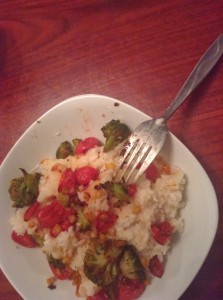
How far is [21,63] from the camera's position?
8.05 feet

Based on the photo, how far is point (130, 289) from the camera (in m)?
1.91

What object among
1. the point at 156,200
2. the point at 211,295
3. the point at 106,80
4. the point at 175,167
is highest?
the point at 106,80

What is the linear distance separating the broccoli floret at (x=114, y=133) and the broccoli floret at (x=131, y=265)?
50cm

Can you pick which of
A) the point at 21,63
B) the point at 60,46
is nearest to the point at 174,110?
the point at 60,46

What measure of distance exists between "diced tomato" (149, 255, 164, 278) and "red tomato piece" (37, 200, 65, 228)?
48 cm

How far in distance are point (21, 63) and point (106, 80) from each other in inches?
22.1

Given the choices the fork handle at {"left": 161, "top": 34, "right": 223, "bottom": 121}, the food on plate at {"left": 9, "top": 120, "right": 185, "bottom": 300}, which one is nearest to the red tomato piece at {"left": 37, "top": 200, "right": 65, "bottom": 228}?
the food on plate at {"left": 9, "top": 120, "right": 185, "bottom": 300}

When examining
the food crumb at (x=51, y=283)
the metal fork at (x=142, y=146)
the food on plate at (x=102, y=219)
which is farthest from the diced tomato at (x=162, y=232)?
the food crumb at (x=51, y=283)

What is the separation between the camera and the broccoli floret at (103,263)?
1836 millimetres

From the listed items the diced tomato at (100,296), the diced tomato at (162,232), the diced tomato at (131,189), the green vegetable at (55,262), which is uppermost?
the diced tomato at (131,189)

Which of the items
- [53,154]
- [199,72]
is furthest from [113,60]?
[53,154]

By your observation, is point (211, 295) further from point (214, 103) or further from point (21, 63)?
point (21, 63)

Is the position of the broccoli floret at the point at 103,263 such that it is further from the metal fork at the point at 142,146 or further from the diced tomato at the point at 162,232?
the metal fork at the point at 142,146

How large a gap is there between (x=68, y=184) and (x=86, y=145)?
0.81 ft
